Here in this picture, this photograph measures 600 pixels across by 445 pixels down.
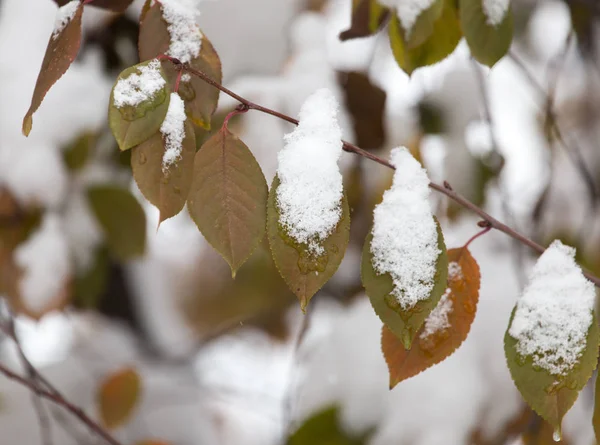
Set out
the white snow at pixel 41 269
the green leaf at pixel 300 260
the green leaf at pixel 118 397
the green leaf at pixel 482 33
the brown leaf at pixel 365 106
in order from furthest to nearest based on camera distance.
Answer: the green leaf at pixel 118 397 → the white snow at pixel 41 269 → the brown leaf at pixel 365 106 → the green leaf at pixel 482 33 → the green leaf at pixel 300 260

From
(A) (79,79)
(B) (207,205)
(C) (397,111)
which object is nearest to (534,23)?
(C) (397,111)

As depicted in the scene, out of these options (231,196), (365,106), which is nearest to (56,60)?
(231,196)

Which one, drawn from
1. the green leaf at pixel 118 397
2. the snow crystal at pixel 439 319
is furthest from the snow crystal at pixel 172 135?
the green leaf at pixel 118 397

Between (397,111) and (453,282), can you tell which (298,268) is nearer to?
(453,282)

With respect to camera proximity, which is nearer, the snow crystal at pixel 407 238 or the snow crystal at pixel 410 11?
the snow crystal at pixel 407 238

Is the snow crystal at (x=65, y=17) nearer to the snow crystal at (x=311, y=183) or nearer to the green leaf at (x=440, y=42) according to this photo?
the snow crystal at (x=311, y=183)

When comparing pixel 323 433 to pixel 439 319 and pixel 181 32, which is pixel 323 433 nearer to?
pixel 439 319

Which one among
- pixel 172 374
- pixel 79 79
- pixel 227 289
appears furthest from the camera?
pixel 227 289
